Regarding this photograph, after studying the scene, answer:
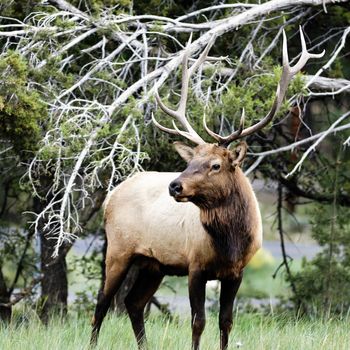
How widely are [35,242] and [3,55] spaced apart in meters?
5.27

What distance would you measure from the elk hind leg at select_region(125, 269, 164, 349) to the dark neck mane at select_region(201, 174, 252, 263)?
3.53 feet

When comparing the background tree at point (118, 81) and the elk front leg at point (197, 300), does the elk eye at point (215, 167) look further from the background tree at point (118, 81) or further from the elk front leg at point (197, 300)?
the background tree at point (118, 81)

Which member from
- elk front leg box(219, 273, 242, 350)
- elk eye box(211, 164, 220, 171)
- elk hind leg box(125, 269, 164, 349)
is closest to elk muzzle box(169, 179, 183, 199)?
elk eye box(211, 164, 220, 171)

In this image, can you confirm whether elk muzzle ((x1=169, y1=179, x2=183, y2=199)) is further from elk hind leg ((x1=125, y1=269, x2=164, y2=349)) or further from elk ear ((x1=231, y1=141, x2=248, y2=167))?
elk hind leg ((x1=125, y1=269, x2=164, y2=349))

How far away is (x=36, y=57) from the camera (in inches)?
392

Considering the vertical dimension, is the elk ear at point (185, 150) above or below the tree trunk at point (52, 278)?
above

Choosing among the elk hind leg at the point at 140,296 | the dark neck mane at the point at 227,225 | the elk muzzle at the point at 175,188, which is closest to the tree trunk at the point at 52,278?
the elk hind leg at the point at 140,296

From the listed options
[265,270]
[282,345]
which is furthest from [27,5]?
[265,270]

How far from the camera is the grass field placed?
25.3 ft

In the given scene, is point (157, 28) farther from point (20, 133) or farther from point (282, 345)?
point (282, 345)

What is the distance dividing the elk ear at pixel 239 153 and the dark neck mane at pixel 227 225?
0.17 m

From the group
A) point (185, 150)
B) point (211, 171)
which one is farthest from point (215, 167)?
point (185, 150)

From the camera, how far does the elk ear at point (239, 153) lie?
26.0ft

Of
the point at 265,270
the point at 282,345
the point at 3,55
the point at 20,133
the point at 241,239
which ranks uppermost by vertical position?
the point at 3,55
